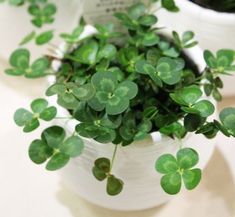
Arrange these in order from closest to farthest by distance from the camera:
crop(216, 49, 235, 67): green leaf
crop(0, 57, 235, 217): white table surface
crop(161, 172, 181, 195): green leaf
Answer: crop(161, 172, 181, 195): green leaf < crop(216, 49, 235, 67): green leaf < crop(0, 57, 235, 217): white table surface

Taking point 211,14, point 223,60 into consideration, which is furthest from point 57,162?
point 211,14

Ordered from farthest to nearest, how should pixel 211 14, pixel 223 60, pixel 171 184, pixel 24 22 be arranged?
pixel 24 22 < pixel 211 14 < pixel 223 60 < pixel 171 184

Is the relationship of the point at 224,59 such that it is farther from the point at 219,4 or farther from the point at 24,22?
the point at 24,22

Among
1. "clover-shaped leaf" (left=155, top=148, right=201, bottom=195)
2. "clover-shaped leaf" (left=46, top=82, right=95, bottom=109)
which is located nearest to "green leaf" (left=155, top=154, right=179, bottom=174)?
"clover-shaped leaf" (left=155, top=148, right=201, bottom=195)

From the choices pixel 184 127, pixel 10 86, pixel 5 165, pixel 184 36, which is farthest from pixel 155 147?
pixel 10 86

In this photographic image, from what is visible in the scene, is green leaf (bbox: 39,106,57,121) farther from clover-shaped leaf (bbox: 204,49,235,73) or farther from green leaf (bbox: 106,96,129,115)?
clover-shaped leaf (bbox: 204,49,235,73)

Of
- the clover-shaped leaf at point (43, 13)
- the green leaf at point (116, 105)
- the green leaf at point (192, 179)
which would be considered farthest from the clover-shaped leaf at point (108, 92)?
the clover-shaped leaf at point (43, 13)

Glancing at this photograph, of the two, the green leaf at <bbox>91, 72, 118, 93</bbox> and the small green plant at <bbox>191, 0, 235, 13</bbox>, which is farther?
the small green plant at <bbox>191, 0, 235, 13</bbox>
